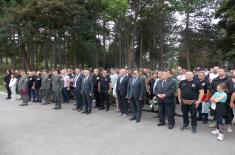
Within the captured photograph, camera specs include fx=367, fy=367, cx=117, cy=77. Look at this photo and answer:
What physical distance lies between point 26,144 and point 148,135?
130 inches

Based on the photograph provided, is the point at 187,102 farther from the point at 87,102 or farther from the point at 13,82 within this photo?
the point at 13,82

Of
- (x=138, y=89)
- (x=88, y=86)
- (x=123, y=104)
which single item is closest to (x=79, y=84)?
(x=88, y=86)

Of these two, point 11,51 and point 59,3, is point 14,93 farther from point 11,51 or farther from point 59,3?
point 11,51

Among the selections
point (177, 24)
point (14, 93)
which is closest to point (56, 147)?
point (14, 93)

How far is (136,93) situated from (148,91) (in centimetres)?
229

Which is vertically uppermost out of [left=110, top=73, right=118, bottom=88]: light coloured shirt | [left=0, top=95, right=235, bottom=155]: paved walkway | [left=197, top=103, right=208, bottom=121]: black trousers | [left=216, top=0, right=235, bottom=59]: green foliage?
[left=216, top=0, right=235, bottom=59]: green foliage

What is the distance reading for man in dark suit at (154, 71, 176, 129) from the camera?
36.6ft

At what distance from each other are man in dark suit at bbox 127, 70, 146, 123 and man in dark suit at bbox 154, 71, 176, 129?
1004 millimetres

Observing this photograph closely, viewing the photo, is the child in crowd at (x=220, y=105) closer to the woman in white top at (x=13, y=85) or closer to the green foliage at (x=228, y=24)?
the woman in white top at (x=13, y=85)

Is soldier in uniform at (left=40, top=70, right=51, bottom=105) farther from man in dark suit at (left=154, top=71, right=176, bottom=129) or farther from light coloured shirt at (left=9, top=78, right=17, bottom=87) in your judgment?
man in dark suit at (left=154, top=71, right=176, bottom=129)

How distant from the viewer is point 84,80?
578 inches

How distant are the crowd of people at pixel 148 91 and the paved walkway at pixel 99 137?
0.50 metres

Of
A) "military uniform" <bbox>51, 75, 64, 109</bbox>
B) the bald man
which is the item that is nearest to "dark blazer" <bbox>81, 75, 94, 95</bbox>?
"military uniform" <bbox>51, 75, 64, 109</bbox>

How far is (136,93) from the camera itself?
41.0ft
